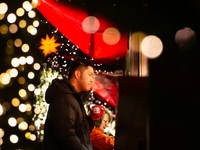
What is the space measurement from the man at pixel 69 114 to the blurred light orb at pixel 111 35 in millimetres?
1790

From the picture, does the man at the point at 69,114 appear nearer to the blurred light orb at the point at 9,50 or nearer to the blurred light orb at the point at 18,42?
the blurred light orb at the point at 9,50

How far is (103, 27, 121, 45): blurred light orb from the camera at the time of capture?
4137mm

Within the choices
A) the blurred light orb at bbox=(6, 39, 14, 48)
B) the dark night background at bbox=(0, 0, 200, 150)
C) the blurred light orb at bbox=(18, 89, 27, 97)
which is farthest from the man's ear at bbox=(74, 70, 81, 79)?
the blurred light orb at bbox=(18, 89, 27, 97)

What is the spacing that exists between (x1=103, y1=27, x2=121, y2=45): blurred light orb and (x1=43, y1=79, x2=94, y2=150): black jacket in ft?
6.81

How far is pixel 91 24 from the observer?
404 cm

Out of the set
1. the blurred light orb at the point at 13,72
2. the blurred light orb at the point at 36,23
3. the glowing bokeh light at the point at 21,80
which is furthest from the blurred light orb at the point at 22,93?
the blurred light orb at the point at 36,23

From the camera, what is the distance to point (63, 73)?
6.49 m

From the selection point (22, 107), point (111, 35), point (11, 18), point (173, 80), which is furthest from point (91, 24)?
Result: point (173, 80)

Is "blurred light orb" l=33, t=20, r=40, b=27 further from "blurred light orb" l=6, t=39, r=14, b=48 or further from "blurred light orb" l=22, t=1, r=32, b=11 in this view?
"blurred light orb" l=6, t=39, r=14, b=48

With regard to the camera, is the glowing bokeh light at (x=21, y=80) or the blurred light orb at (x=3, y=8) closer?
the blurred light orb at (x=3, y=8)

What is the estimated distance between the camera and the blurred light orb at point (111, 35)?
13.6 ft

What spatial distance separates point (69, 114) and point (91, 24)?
7.95 ft

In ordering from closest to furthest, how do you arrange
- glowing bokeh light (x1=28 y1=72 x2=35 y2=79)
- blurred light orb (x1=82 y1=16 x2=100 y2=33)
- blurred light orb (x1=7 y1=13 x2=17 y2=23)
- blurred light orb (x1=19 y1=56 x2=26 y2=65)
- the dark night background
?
the dark night background < blurred light orb (x1=82 y1=16 x2=100 y2=33) < blurred light orb (x1=7 y1=13 x2=17 y2=23) < blurred light orb (x1=19 y1=56 x2=26 y2=65) < glowing bokeh light (x1=28 y1=72 x2=35 y2=79)

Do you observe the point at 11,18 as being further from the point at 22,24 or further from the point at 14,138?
the point at 14,138
